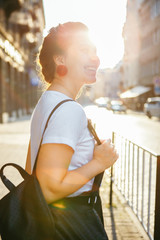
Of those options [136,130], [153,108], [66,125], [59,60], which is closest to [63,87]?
[59,60]

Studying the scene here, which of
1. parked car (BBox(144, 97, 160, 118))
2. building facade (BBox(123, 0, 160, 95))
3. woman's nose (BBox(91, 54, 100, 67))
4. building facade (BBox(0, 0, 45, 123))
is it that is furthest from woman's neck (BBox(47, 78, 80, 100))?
building facade (BBox(123, 0, 160, 95))

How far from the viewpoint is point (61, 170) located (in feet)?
4.77

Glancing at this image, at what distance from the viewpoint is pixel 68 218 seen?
5.12 feet

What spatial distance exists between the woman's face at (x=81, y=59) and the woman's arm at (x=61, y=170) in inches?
14.7

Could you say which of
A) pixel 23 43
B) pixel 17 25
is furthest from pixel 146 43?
pixel 17 25

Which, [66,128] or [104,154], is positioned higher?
[66,128]

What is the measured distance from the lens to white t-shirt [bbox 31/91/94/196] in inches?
56.6

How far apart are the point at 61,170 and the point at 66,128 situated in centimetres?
19

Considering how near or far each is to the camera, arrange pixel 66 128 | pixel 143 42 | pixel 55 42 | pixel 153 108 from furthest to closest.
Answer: pixel 143 42 < pixel 153 108 < pixel 55 42 < pixel 66 128

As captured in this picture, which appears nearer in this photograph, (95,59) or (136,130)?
(95,59)

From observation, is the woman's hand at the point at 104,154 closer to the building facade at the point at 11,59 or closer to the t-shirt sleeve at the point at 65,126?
the t-shirt sleeve at the point at 65,126

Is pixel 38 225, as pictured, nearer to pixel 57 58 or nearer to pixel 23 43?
pixel 57 58

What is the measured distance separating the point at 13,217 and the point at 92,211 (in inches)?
16.2

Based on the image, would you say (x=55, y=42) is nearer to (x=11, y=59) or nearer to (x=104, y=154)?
(x=104, y=154)
